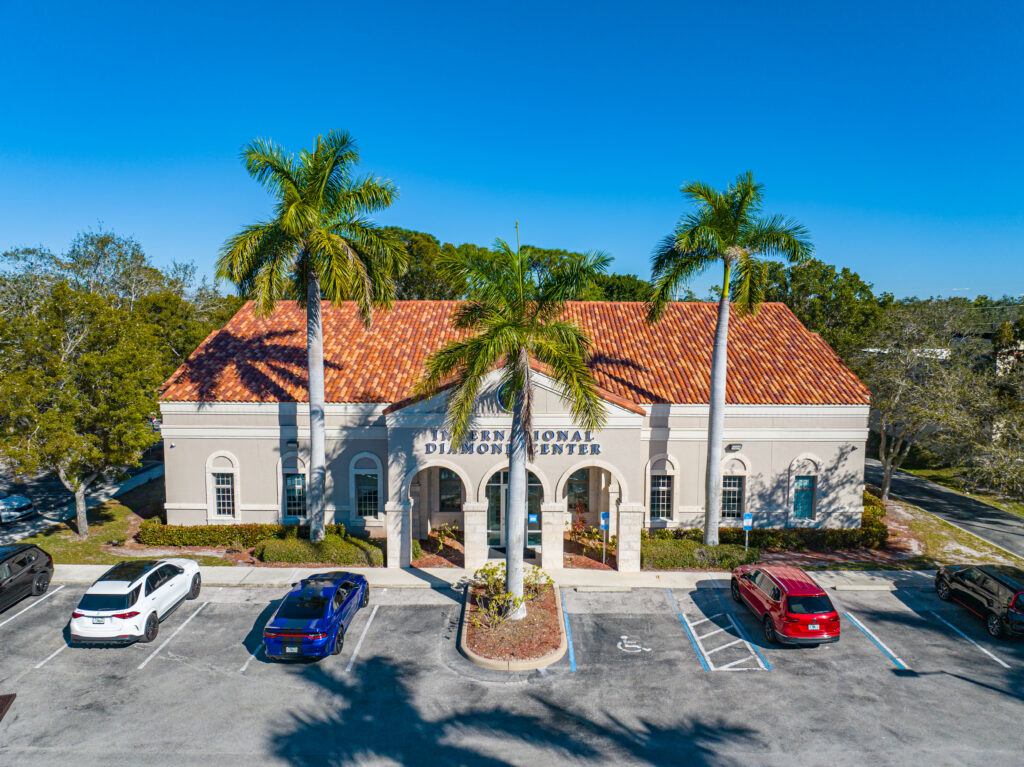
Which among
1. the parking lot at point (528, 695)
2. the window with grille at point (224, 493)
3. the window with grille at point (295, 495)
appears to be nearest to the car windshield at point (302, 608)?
the parking lot at point (528, 695)

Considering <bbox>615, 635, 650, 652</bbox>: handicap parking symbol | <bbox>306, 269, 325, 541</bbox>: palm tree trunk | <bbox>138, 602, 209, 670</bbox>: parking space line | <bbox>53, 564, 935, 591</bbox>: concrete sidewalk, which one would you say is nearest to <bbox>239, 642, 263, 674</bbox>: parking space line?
<bbox>138, 602, 209, 670</bbox>: parking space line

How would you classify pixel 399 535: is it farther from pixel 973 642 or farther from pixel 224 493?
pixel 973 642

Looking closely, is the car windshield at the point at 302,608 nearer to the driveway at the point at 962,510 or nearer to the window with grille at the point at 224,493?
the window with grille at the point at 224,493

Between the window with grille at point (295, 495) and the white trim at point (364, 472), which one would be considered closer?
the white trim at point (364, 472)

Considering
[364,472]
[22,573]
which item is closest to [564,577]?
[364,472]

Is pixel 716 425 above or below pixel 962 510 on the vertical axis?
above

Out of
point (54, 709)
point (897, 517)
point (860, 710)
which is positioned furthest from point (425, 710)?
point (897, 517)
